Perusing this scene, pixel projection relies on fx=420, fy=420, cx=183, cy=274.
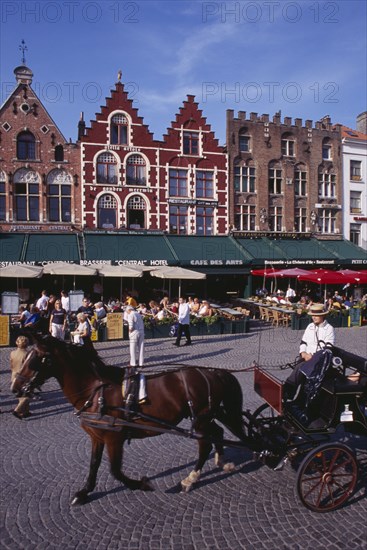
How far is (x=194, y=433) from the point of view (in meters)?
4.75

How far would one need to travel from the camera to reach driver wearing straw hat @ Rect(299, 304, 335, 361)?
5.72 m

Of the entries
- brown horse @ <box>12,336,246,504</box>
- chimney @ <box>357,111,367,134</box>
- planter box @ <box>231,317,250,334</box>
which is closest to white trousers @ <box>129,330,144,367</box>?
brown horse @ <box>12,336,246,504</box>

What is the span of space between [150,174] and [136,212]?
239 cm

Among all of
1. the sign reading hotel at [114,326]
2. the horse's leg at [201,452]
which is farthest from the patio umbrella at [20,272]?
the horse's leg at [201,452]

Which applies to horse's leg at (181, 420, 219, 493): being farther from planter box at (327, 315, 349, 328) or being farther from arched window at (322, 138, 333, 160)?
arched window at (322, 138, 333, 160)

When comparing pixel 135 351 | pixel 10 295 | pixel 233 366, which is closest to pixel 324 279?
pixel 233 366

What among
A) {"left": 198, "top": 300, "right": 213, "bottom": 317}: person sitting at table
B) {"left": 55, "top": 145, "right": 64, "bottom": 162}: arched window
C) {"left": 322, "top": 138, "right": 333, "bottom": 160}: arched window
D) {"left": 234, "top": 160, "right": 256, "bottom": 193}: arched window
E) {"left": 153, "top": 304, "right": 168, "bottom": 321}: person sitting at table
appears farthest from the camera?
{"left": 322, "top": 138, "right": 333, "bottom": 160}: arched window

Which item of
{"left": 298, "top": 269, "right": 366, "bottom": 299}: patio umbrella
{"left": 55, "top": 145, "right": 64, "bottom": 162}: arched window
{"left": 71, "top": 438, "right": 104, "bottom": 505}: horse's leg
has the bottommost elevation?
{"left": 71, "top": 438, "right": 104, "bottom": 505}: horse's leg

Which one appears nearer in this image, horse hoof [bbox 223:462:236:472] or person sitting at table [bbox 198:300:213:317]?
horse hoof [bbox 223:462:236:472]

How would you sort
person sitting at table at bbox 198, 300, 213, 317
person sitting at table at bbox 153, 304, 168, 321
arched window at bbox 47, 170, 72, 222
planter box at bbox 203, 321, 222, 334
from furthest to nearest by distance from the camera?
1. arched window at bbox 47, 170, 72, 222
2. person sitting at table at bbox 198, 300, 213, 317
3. planter box at bbox 203, 321, 222, 334
4. person sitting at table at bbox 153, 304, 168, 321

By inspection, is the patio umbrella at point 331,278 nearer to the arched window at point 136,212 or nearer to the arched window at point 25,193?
the arched window at point 136,212

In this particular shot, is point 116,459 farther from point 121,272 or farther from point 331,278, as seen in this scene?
point 331,278

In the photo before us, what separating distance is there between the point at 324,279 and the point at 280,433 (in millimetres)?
14488

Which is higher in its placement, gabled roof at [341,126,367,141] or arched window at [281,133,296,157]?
gabled roof at [341,126,367,141]
